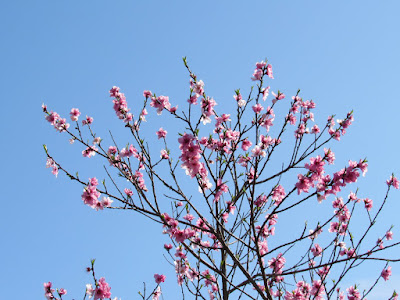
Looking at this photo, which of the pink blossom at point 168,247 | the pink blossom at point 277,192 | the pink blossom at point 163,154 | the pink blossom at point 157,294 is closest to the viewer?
the pink blossom at point 277,192

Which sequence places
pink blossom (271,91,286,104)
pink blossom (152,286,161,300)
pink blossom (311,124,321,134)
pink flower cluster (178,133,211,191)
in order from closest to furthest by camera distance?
1. pink flower cluster (178,133,211,191)
2. pink blossom (271,91,286,104)
3. pink blossom (152,286,161,300)
4. pink blossom (311,124,321,134)

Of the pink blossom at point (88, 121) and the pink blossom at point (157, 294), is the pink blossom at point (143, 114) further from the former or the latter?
the pink blossom at point (157, 294)

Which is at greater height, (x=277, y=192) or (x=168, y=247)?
(x=277, y=192)

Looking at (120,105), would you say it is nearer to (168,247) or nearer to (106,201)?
(106,201)

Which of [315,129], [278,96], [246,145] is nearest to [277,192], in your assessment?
[246,145]

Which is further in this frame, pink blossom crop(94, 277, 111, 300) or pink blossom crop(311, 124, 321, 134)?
pink blossom crop(311, 124, 321, 134)

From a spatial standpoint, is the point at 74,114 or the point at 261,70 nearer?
the point at 261,70

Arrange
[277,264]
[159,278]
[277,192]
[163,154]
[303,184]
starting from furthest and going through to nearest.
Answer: [163,154] < [159,278] < [277,264] < [277,192] < [303,184]

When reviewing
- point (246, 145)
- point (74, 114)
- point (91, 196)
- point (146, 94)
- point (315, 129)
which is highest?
point (74, 114)

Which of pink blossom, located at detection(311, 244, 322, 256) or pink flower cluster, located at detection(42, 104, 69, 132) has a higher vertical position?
→ pink flower cluster, located at detection(42, 104, 69, 132)

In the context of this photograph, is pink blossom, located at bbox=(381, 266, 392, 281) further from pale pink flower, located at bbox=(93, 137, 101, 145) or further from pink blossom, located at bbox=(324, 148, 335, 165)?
pale pink flower, located at bbox=(93, 137, 101, 145)

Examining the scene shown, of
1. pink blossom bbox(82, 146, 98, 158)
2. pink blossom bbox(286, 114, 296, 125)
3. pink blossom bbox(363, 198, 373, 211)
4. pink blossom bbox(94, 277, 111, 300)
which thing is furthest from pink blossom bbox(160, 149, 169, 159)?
pink blossom bbox(363, 198, 373, 211)

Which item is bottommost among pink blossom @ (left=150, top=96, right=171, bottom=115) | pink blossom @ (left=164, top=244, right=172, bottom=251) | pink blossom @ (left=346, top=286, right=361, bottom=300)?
pink blossom @ (left=346, top=286, right=361, bottom=300)

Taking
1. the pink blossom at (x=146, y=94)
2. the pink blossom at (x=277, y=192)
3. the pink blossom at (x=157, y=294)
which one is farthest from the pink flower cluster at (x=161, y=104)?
the pink blossom at (x=157, y=294)
